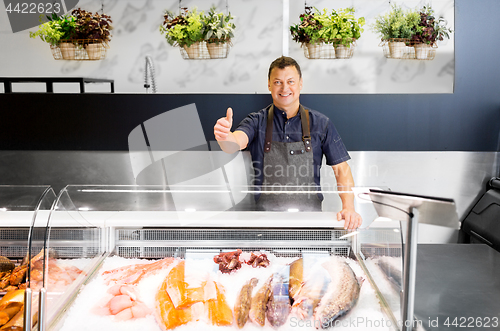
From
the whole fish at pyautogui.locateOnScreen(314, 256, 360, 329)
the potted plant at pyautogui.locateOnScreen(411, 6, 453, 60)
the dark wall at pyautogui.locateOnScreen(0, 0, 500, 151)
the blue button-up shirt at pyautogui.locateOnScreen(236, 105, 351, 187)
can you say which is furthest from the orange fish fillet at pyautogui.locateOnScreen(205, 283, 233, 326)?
the potted plant at pyautogui.locateOnScreen(411, 6, 453, 60)

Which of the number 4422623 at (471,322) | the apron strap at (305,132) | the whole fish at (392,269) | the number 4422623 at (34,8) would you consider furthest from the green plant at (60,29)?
the number 4422623 at (471,322)

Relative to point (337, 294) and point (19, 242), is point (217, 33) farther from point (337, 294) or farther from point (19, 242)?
point (337, 294)

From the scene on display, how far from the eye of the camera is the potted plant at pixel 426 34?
3059mm

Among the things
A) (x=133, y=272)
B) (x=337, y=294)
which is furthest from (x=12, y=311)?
(x=337, y=294)

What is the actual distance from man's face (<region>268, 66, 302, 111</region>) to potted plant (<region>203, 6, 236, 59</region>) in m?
0.82

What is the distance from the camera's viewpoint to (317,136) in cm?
254

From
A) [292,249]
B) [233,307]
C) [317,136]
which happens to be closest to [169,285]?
[233,307]

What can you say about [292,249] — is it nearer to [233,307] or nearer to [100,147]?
[233,307]

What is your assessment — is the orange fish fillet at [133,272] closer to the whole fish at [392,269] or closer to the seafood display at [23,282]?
the seafood display at [23,282]

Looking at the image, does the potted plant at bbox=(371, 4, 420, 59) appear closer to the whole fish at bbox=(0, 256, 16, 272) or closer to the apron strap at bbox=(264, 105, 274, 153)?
the apron strap at bbox=(264, 105, 274, 153)

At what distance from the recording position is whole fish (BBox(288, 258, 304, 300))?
132 centimetres

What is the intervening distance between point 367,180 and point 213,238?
2.04 meters

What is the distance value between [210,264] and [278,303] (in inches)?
11.4

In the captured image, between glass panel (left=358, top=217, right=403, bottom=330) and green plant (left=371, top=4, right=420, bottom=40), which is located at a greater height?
green plant (left=371, top=4, right=420, bottom=40)
